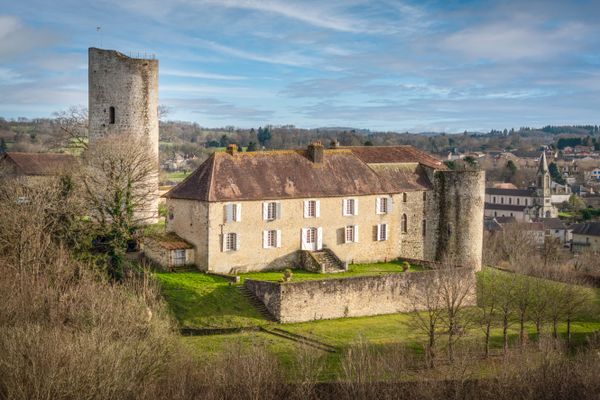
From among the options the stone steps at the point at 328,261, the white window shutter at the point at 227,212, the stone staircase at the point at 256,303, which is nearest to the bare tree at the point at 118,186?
the white window shutter at the point at 227,212

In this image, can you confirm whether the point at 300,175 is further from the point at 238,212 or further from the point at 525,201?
the point at 525,201

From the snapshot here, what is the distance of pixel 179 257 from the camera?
35.6 meters

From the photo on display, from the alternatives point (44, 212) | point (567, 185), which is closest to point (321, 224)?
point (44, 212)

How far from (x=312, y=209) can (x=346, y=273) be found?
12.2 feet

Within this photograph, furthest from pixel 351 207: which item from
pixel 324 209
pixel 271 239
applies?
pixel 271 239

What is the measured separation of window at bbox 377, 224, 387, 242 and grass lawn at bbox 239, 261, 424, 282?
1332 millimetres

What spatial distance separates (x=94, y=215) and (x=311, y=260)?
35.8 feet

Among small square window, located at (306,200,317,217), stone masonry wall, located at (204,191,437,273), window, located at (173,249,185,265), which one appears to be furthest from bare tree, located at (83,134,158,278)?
small square window, located at (306,200,317,217)

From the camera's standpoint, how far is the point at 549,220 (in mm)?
92312

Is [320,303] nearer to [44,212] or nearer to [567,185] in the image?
[44,212]

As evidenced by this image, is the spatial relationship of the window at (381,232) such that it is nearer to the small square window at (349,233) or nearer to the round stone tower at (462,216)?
the small square window at (349,233)

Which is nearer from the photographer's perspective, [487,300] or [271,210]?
[271,210]

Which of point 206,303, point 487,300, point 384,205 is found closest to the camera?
point 206,303

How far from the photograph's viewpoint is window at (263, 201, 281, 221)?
3691cm
